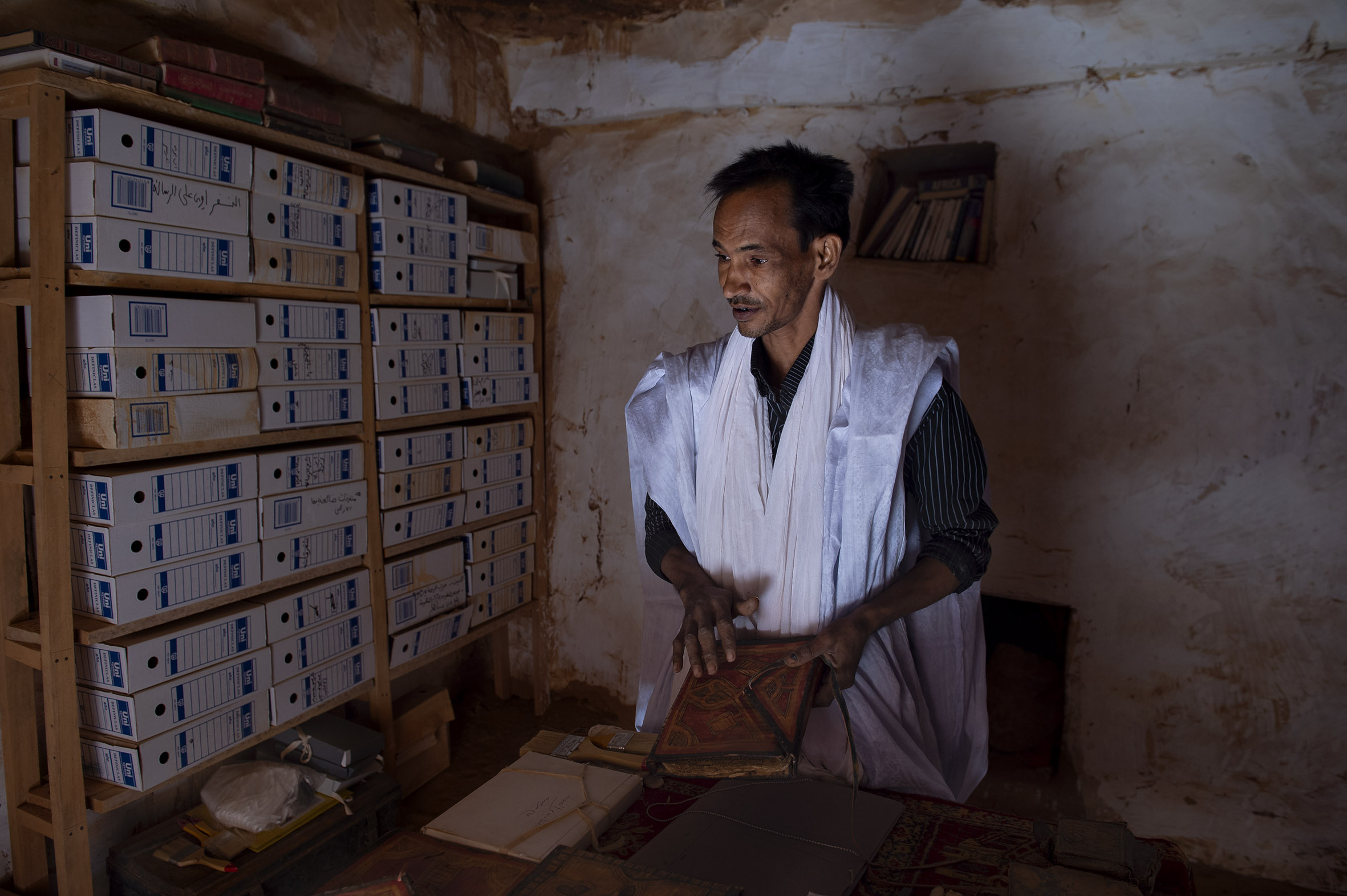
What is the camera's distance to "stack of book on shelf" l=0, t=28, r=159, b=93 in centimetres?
178

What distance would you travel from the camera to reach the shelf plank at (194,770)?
6.56ft

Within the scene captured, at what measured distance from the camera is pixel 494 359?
3.26 metres

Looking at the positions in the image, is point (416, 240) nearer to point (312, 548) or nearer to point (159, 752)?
point (312, 548)

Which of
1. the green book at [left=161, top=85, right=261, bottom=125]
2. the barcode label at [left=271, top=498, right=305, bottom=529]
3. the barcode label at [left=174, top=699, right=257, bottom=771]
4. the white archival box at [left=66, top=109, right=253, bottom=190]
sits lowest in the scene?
the barcode label at [left=174, top=699, right=257, bottom=771]

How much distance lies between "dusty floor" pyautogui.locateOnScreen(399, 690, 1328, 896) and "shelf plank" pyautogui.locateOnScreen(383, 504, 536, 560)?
2.81 ft

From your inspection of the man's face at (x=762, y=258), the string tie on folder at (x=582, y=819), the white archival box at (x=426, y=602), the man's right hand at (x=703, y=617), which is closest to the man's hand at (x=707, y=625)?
the man's right hand at (x=703, y=617)

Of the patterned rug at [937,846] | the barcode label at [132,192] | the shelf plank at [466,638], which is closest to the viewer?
the patterned rug at [937,846]

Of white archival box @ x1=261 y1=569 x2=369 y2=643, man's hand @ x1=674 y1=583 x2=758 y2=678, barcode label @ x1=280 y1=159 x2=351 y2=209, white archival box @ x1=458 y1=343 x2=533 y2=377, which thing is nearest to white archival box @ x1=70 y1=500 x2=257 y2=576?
white archival box @ x1=261 y1=569 x2=369 y2=643

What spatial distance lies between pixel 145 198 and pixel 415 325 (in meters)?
0.97

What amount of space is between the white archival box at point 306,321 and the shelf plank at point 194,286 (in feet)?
0.09

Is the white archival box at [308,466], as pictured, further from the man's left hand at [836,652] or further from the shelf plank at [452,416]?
the man's left hand at [836,652]

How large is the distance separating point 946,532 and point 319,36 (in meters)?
2.50

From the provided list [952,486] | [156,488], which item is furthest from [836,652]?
[156,488]

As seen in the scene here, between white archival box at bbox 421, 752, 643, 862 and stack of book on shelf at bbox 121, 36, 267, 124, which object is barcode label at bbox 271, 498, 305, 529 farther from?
white archival box at bbox 421, 752, 643, 862
